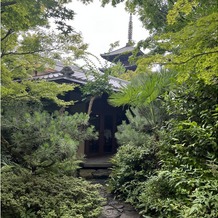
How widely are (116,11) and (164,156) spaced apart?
3.79 metres

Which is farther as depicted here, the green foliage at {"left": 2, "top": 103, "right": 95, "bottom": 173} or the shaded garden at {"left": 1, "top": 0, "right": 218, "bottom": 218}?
the green foliage at {"left": 2, "top": 103, "right": 95, "bottom": 173}

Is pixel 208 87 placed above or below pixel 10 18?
below

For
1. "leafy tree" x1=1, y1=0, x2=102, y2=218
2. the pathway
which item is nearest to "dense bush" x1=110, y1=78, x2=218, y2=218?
the pathway

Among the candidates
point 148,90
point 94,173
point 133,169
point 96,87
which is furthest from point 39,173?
point 96,87

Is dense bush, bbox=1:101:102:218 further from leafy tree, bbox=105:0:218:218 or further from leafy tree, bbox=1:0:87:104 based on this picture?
leafy tree, bbox=105:0:218:218

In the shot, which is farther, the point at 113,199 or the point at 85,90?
the point at 85,90

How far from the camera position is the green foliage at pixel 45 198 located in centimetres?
316

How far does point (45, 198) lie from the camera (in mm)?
3543

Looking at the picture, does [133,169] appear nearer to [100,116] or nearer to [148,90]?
[148,90]

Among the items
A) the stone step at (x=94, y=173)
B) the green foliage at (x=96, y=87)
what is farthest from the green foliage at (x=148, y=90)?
the stone step at (x=94, y=173)

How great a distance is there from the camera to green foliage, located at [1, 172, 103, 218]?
3.16 meters

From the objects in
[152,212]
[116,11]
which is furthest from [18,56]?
[152,212]

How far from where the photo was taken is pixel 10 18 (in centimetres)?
323

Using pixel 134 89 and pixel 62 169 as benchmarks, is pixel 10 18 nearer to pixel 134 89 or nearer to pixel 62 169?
pixel 134 89
